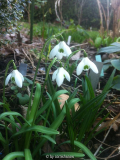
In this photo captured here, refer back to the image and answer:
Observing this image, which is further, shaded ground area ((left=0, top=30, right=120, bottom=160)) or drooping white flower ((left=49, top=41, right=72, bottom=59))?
shaded ground area ((left=0, top=30, right=120, bottom=160))

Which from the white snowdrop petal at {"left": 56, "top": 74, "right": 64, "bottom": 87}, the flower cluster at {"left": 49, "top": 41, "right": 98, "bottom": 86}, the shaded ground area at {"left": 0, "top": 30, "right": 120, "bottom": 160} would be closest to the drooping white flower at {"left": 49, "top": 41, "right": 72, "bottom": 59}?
the flower cluster at {"left": 49, "top": 41, "right": 98, "bottom": 86}

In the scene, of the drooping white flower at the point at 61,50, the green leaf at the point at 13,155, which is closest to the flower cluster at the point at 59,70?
the drooping white flower at the point at 61,50

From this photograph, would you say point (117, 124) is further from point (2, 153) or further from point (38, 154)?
point (2, 153)

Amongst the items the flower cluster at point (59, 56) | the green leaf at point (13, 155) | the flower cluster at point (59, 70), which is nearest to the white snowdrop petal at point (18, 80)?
the flower cluster at point (59, 70)

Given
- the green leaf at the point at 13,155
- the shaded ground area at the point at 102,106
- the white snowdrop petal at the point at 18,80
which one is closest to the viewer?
the green leaf at the point at 13,155

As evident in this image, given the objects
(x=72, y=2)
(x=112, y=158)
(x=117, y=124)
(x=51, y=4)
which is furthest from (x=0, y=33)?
(x=72, y=2)

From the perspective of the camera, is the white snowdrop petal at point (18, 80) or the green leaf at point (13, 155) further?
the white snowdrop petal at point (18, 80)

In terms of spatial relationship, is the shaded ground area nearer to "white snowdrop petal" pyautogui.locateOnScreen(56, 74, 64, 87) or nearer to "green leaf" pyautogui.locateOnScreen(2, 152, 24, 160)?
"green leaf" pyautogui.locateOnScreen(2, 152, 24, 160)

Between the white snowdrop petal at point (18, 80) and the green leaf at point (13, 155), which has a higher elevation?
the white snowdrop petal at point (18, 80)

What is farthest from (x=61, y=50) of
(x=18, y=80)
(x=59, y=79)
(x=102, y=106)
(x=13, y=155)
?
(x=102, y=106)

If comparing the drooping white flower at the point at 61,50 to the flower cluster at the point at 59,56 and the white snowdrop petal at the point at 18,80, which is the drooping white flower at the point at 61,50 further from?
the white snowdrop petal at the point at 18,80

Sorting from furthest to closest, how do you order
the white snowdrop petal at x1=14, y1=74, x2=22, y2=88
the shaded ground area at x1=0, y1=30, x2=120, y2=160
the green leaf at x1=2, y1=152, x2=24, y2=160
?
the shaded ground area at x1=0, y1=30, x2=120, y2=160
the white snowdrop petal at x1=14, y1=74, x2=22, y2=88
the green leaf at x1=2, y1=152, x2=24, y2=160

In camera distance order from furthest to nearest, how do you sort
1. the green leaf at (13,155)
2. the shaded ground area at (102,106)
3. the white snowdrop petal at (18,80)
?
the shaded ground area at (102,106), the white snowdrop petal at (18,80), the green leaf at (13,155)
